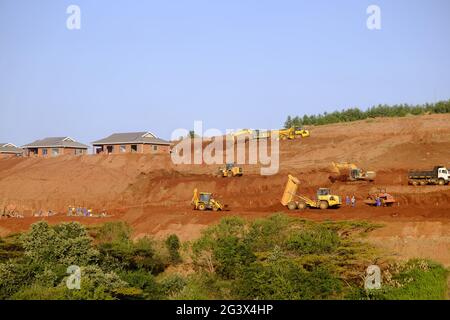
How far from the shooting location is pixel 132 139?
71875mm

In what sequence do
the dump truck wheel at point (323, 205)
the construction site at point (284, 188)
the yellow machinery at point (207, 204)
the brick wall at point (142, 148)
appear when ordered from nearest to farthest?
1. the construction site at point (284, 188)
2. the dump truck wheel at point (323, 205)
3. the yellow machinery at point (207, 204)
4. the brick wall at point (142, 148)

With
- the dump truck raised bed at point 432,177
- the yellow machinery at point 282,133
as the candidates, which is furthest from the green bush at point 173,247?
the yellow machinery at point 282,133

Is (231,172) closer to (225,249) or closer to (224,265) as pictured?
(225,249)

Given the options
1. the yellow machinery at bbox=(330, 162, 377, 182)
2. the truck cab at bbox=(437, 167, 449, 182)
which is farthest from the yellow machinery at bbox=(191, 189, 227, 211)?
the truck cab at bbox=(437, 167, 449, 182)

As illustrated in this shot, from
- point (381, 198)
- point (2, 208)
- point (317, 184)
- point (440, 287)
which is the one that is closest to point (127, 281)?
point (440, 287)

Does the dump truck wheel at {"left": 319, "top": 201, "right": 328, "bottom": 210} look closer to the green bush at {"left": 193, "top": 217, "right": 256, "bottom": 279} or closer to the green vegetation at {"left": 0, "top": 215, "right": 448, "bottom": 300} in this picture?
the green vegetation at {"left": 0, "top": 215, "right": 448, "bottom": 300}

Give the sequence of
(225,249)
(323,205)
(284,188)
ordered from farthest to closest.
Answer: (284,188) → (323,205) → (225,249)

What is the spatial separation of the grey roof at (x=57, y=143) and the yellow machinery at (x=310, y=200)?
139 ft

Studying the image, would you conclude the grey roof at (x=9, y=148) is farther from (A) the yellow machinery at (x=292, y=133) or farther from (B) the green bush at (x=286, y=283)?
(B) the green bush at (x=286, y=283)

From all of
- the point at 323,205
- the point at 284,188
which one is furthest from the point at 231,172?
the point at 323,205

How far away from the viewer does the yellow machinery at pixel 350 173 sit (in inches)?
1849

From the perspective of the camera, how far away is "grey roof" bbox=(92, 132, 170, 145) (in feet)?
235

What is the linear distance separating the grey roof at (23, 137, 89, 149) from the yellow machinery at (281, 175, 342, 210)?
139ft

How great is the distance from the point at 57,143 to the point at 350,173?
41.8 m
